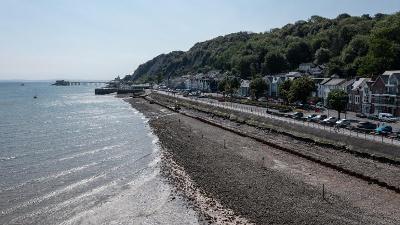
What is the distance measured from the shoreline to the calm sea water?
8.54 feet

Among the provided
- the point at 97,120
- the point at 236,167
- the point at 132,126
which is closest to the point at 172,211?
the point at 236,167

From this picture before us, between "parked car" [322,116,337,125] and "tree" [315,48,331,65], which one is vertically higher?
"tree" [315,48,331,65]

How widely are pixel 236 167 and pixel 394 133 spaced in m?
15.8

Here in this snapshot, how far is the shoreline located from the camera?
24938 millimetres

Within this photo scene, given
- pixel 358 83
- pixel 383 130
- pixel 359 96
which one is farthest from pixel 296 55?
pixel 383 130

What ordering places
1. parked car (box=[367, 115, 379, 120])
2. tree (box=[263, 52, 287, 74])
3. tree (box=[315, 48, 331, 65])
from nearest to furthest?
1. parked car (box=[367, 115, 379, 120])
2. tree (box=[315, 48, 331, 65])
3. tree (box=[263, 52, 287, 74])

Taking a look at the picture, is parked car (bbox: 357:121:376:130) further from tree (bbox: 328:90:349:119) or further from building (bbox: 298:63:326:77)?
building (bbox: 298:63:326:77)

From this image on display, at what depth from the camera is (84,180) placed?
115 ft

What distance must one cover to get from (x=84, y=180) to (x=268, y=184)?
46.7 ft

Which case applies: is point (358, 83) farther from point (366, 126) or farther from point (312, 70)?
point (312, 70)

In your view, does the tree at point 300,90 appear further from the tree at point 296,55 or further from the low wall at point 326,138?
the tree at point 296,55

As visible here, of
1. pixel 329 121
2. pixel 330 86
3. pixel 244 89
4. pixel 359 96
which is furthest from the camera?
pixel 244 89

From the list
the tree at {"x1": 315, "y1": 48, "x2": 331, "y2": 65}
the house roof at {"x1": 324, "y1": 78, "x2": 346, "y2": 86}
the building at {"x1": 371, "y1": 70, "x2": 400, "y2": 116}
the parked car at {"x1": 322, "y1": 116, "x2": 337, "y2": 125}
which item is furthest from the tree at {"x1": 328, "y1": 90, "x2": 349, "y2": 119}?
the tree at {"x1": 315, "y1": 48, "x2": 331, "y2": 65}

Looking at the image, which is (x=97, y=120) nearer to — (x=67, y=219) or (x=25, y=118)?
(x=25, y=118)
